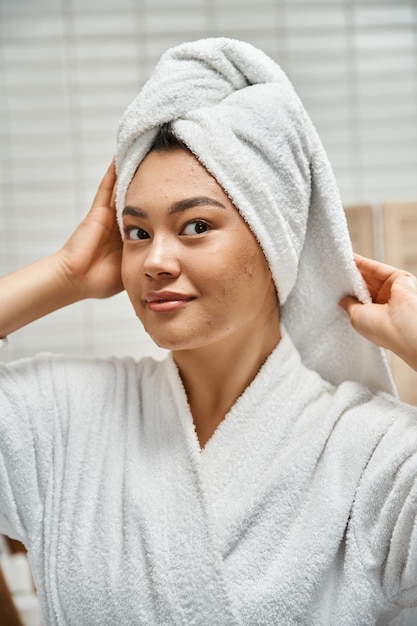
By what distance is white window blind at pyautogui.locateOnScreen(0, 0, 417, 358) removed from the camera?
1674 millimetres

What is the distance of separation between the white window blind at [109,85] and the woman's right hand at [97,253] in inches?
29.5

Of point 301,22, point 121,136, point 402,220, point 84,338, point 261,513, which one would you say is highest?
point 301,22

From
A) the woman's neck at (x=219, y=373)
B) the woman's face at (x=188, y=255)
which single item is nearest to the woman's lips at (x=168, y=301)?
the woman's face at (x=188, y=255)

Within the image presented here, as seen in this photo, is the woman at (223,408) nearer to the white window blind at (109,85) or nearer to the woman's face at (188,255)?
Answer: the woman's face at (188,255)

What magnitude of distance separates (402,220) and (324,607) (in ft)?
1.78

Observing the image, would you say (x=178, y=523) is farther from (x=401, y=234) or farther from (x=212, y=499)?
(x=401, y=234)

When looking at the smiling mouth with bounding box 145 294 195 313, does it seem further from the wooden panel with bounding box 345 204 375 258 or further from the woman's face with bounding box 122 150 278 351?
the wooden panel with bounding box 345 204 375 258

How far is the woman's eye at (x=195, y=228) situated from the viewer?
788 millimetres

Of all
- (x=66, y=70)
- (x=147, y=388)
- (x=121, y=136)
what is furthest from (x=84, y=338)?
(x=121, y=136)

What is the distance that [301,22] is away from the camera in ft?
5.61

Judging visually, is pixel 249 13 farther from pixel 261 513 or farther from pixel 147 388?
pixel 261 513

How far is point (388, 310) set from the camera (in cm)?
83

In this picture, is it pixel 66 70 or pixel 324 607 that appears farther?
pixel 66 70

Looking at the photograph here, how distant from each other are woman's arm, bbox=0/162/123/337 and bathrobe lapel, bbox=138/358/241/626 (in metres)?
0.17
